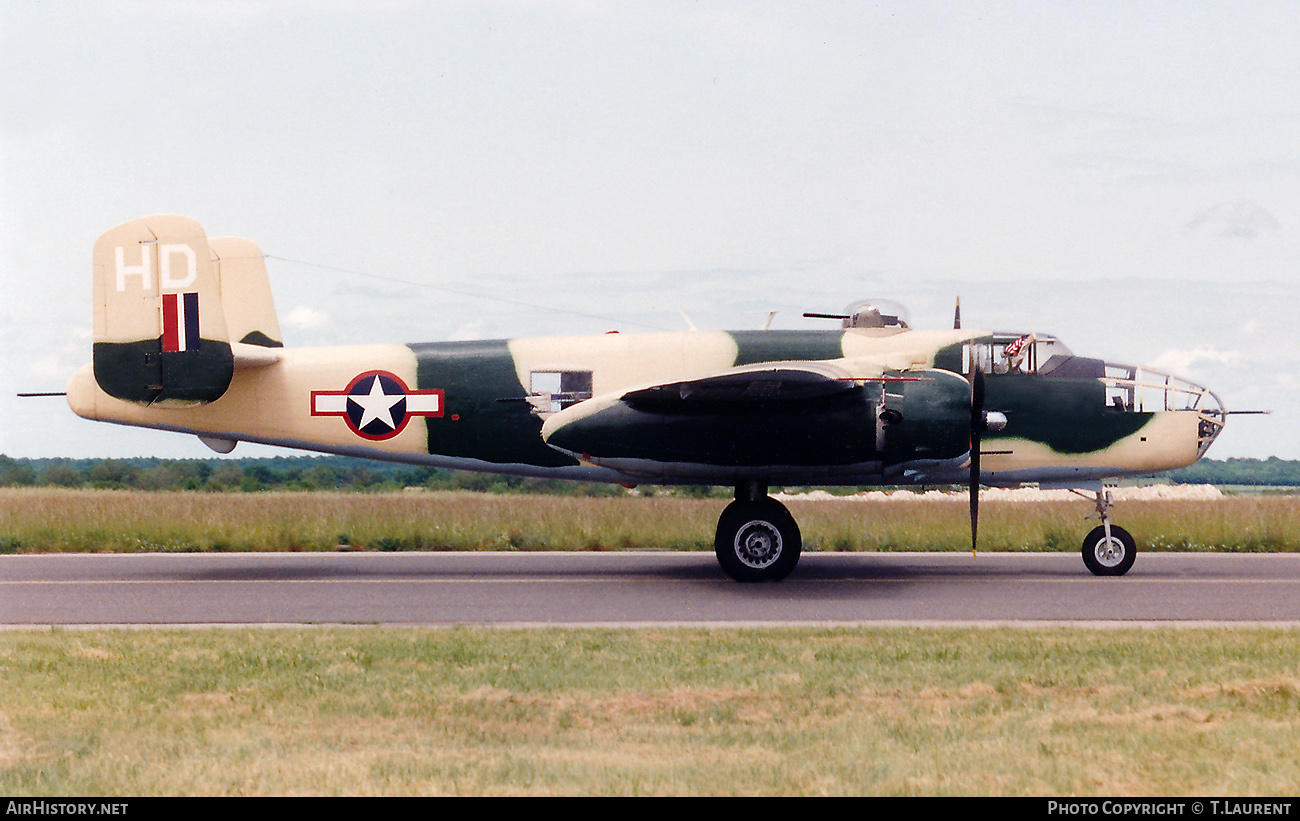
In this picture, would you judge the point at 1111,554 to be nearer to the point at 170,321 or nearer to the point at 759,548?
the point at 759,548

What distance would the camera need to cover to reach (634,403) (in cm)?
1672

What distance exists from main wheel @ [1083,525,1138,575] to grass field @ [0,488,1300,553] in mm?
4759

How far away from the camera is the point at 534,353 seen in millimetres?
18562

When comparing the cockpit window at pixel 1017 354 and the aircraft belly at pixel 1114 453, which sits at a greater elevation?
the cockpit window at pixel 1017 354

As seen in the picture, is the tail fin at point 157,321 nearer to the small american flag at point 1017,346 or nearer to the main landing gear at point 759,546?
the main landing gear at point 759,546

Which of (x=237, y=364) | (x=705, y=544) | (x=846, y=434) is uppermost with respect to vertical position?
(x=237, y=364)

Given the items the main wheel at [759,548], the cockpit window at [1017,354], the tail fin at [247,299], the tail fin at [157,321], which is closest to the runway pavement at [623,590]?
the main wheel at [759,548]

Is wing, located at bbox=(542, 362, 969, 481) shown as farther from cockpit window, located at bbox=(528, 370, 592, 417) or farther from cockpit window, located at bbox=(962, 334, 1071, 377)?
cockpit window, located at bbox=(962, 334, 1071, 377)

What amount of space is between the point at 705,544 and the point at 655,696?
1423cm

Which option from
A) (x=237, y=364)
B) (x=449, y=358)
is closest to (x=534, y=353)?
(x=449, y=358)

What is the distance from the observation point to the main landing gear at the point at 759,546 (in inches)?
665

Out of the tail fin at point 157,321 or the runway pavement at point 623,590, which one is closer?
the runway pavement at point 623,590
